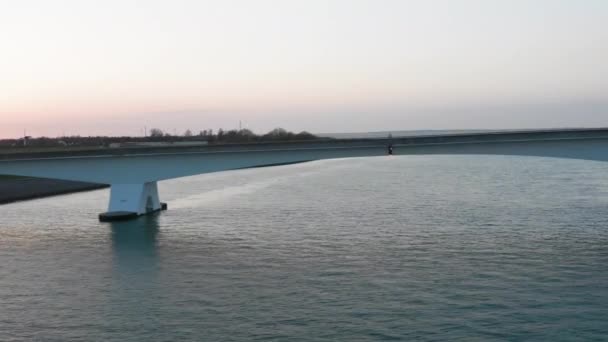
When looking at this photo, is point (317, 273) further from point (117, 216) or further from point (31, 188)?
point (31, 188)

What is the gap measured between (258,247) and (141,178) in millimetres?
12126

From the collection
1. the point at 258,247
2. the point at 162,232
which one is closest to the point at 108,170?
the point at 162,232

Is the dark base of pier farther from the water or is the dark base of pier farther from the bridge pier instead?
the water

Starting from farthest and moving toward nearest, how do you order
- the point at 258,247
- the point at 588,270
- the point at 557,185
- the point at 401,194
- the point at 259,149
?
the point at 557,185
the point at 401,194
the point at 259,149
the point at 258,247
the point at 588,270

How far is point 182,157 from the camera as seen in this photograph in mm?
34219

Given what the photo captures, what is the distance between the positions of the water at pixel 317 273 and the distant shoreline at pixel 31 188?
1328cm

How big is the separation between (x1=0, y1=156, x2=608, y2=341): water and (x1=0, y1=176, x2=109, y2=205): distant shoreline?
13.3m

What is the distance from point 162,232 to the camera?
2970 cm

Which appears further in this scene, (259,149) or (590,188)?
(590,188)

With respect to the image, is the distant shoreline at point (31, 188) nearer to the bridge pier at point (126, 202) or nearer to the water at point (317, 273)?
the water at point (317, 273)

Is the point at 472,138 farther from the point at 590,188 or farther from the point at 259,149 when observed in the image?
the point at 590,188

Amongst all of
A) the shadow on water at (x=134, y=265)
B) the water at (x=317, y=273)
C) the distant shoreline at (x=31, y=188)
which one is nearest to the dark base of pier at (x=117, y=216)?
the shadow on water at (x=134, y=265)

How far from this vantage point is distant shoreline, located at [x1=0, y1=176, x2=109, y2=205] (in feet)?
167

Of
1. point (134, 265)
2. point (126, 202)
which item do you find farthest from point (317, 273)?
point (126, 202)
